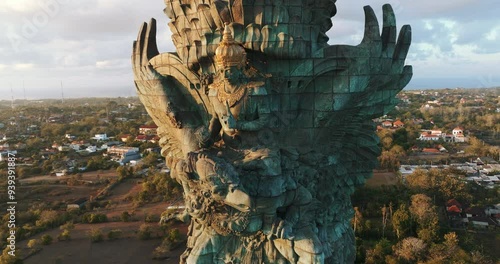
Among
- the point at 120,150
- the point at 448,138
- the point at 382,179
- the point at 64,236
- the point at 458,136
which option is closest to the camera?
the point at 64,236

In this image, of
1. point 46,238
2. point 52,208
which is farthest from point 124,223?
point 52,208

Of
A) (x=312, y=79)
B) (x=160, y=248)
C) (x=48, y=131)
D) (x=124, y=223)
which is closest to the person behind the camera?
(x=312, y=79)

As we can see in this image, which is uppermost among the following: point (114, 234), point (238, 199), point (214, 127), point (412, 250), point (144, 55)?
point (144, 55)

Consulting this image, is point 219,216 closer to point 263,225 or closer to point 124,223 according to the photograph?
point 263,225

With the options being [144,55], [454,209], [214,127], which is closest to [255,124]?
[214,127]

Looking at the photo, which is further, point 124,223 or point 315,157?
point 124,223

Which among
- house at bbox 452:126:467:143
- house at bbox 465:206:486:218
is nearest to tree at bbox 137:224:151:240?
house at bbox 465:206:486:218

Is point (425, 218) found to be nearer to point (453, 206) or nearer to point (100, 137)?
point (453, 206)
